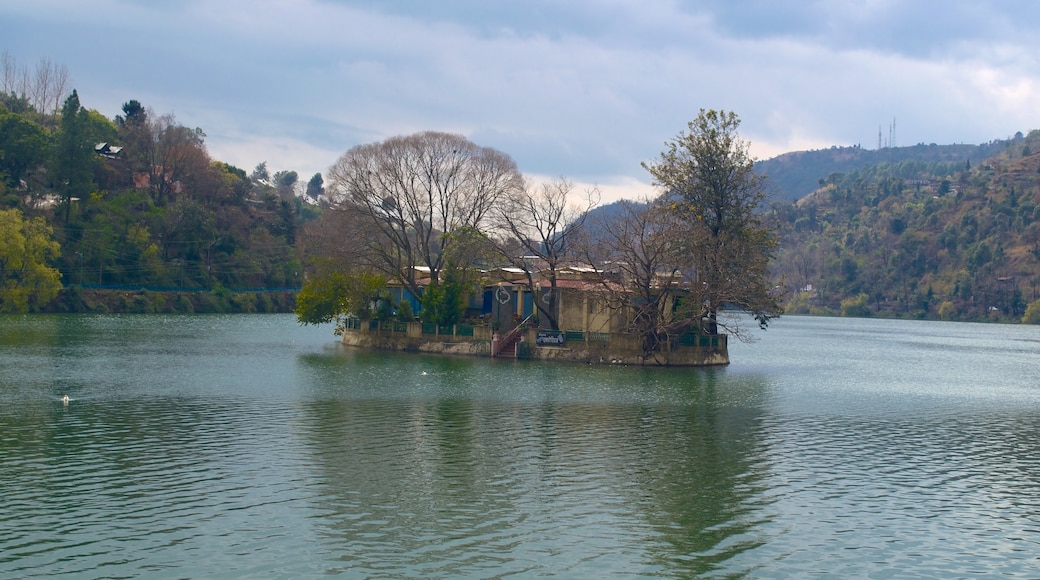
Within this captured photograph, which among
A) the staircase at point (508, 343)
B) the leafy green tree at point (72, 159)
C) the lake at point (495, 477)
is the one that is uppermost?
the leafy green tree at point (72, 159)

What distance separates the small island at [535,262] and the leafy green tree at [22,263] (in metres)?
38.5

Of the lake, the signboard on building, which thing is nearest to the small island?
the signboard on building

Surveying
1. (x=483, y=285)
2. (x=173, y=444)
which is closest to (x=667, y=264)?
(x=483, y=285)

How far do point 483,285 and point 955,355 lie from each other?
48.3m

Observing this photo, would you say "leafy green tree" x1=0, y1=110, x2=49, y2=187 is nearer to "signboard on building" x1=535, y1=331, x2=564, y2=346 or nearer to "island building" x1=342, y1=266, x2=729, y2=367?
"island building" x1=342, y1=266, x2=729, y2=367

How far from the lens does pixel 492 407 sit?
39.3 metres

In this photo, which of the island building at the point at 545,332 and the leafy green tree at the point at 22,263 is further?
the leafy green tree at the point at 22,263

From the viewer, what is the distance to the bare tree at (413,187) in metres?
74.3

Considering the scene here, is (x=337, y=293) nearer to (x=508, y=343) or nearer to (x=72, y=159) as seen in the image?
(x=508, y=343)

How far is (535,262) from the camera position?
7212 centimetres

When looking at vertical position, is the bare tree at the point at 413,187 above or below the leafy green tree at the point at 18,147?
below

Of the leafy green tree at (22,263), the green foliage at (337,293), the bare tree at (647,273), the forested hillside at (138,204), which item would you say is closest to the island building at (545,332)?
the bare tree at (647,273)

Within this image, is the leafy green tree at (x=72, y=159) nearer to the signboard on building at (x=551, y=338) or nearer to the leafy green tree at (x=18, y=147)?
the leafy green tree at (x=18, y=147)

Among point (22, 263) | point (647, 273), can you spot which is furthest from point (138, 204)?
point (647, 273)
